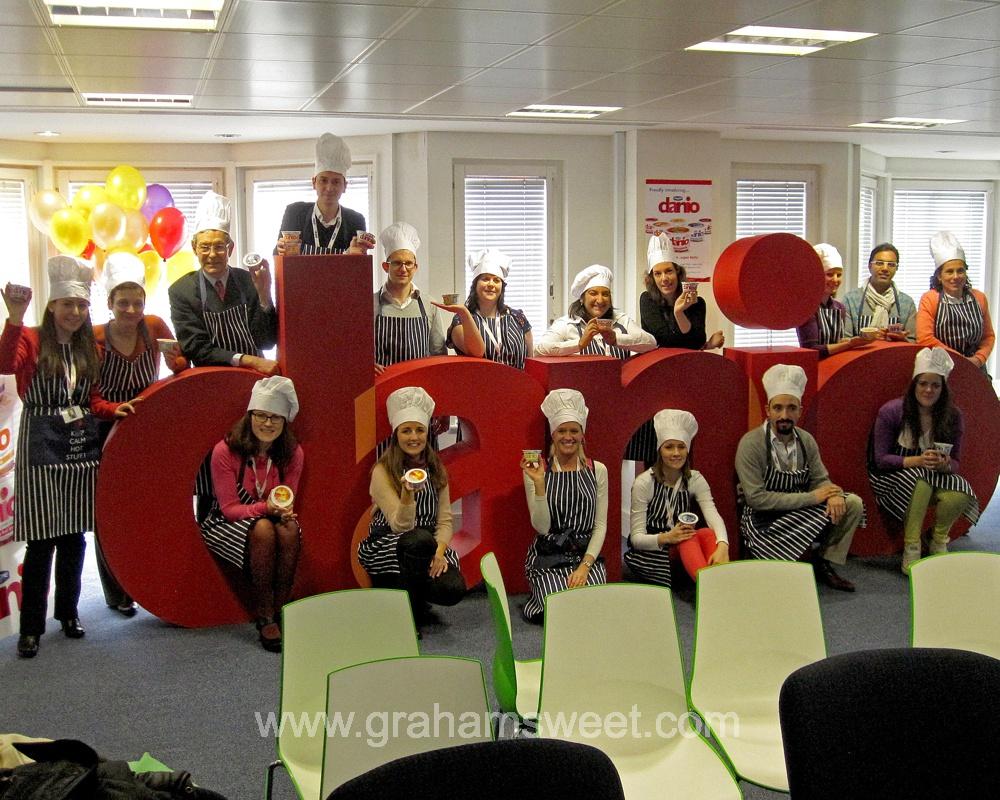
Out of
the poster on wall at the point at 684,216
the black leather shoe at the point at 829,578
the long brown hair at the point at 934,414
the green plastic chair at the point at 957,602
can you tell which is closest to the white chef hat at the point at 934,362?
the long brown hair at the point at 934,414

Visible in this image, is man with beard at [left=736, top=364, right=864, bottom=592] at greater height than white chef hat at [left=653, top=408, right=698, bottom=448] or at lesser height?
lesser

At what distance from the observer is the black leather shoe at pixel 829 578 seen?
5.41 m

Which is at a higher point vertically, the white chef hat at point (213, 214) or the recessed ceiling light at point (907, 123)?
the recessed ceiling light at point (907, 123)

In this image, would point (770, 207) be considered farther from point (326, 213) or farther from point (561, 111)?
point (326, 213)

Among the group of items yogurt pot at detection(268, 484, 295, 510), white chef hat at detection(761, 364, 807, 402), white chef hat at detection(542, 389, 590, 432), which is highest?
white chef hat at detection(761, 364, 807, 402)

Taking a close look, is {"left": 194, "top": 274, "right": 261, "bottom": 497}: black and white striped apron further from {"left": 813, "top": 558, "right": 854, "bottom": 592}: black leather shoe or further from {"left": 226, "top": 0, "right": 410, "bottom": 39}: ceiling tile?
{"left": 813, "top": 558, "right": 854, "bottom": 592}: black leather shoe

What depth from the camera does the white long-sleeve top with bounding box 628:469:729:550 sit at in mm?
5074

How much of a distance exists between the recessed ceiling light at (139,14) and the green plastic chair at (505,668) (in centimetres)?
240

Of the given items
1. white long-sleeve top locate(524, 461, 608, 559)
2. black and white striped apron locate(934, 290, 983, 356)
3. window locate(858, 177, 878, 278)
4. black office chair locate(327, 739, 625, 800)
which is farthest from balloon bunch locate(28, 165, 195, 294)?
window locate(858, 177, 878, 278)

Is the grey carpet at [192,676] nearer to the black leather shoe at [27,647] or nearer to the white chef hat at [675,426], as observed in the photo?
the black leather shoe at [27,647]

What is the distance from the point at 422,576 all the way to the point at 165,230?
173 inches

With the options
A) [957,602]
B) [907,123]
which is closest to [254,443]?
[957,602]

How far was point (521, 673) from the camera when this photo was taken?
3.50 m

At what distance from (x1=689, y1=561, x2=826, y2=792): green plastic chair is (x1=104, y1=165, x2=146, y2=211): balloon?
5.92 meters
